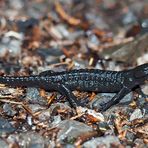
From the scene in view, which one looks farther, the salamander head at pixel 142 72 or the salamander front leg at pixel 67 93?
the salamander head at pixel 142 72

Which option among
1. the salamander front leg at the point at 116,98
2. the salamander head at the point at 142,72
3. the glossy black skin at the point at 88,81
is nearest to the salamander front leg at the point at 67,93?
the glossy black skin at the point at 88,81

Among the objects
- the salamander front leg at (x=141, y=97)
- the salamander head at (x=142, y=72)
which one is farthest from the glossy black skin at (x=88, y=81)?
the salamander front leg at (x=141, y=97)

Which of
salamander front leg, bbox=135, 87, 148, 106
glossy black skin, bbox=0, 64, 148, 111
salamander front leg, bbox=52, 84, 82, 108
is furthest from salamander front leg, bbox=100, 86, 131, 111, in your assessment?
salamander front leg, bbox=52, 84, 82, 108

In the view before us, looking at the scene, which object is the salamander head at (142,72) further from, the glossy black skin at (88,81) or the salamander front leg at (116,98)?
the salamander front leg at (116,98)

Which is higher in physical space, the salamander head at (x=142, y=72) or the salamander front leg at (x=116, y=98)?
the salamander head at (x=142, y=72)

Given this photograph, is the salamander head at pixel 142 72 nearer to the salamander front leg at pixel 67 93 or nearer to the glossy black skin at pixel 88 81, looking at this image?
the glossy black skin at pixel 88 81

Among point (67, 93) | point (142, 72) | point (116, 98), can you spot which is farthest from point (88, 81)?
point (142, 72)

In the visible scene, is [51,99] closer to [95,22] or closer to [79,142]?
[79,142]

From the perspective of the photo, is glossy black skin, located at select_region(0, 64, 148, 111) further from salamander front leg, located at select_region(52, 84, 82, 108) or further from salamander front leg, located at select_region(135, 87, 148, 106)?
salamander front leg, located at select_region(135, 87, 148, 106)
